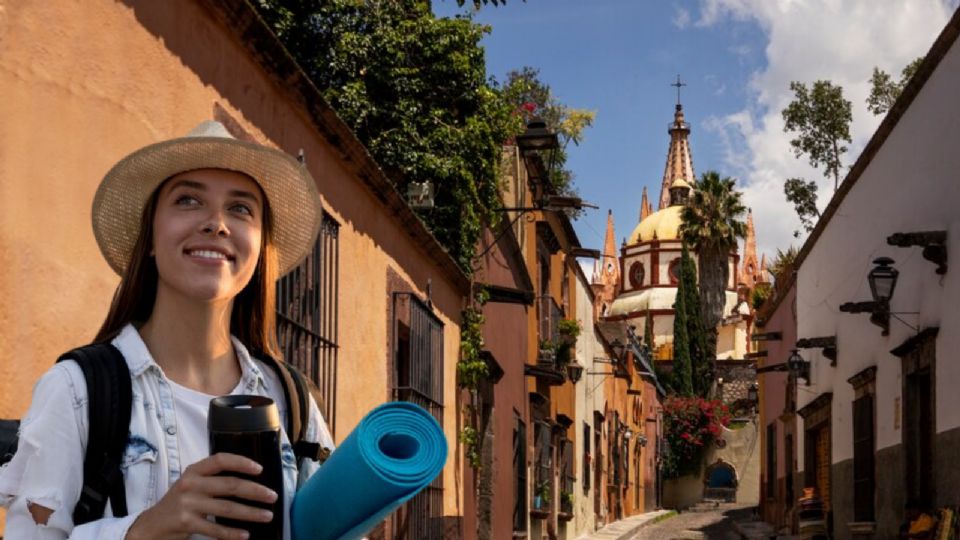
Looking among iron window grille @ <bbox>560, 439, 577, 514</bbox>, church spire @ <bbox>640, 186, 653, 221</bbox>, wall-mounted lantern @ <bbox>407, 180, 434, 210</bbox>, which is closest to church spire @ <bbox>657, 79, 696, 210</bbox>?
church spire @ <bbox>640, 186, 653, 221</bbox>

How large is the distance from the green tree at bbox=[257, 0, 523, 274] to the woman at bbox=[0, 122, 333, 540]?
1005 centimetres

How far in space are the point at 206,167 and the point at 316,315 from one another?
5172 millimetres

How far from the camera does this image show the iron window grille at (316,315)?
689 centimetres

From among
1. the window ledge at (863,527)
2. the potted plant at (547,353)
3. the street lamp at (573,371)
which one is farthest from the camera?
the street lamp at (573,371)

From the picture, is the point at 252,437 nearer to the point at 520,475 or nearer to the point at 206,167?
the point at 206,167

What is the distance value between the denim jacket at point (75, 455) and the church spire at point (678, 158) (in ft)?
277

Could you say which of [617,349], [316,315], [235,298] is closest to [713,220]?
[617,349]

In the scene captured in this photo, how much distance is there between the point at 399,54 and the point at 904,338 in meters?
6.55

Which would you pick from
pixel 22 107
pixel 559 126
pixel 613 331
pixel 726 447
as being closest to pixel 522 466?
pixel 559 126

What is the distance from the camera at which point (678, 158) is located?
282ft

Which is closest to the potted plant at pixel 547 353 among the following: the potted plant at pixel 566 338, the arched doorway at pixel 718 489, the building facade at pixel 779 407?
the potted plant at pixel 566 338

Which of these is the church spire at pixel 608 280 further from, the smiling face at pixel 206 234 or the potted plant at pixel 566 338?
the smiling face at pixel 206 234

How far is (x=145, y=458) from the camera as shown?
201cm

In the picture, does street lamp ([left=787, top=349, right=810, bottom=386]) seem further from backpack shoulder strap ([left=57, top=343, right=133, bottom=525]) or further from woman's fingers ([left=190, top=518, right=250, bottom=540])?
woman's fingers ([left=190, top=518, right=250, bottom=540])
